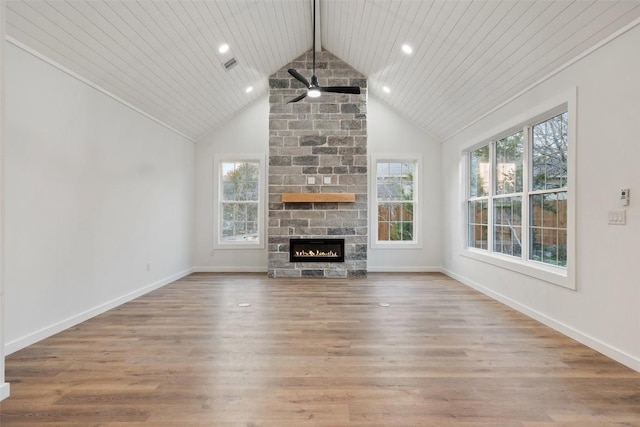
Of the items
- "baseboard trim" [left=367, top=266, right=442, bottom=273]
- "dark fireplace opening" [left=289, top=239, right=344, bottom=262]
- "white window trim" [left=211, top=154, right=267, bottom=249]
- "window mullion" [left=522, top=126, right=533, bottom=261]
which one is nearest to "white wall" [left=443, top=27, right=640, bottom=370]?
"window mullion" [left=522, top=126, right=533, bottom=261]

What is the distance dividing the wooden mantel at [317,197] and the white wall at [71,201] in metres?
2.02

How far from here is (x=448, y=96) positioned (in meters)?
4.57

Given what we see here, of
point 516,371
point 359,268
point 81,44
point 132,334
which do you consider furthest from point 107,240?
point 516,371

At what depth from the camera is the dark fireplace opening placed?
5.70 meters

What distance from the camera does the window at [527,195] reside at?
319 centimetres

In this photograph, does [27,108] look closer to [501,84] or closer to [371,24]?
[371,24]

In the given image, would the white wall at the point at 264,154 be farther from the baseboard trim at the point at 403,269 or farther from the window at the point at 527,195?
the window at the point at 527,195

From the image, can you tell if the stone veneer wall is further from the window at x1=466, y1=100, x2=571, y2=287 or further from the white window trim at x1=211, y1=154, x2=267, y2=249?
the window at x1=466, y1=100, x2=571, y2=287

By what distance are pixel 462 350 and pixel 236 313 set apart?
2.27m

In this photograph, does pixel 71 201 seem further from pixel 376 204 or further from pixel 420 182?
pixel 420 182

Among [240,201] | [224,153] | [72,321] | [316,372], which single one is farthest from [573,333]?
[224,153]

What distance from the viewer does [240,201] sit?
6270 mm

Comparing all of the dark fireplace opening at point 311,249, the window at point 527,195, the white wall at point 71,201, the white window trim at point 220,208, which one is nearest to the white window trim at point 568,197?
the window at point 527,195

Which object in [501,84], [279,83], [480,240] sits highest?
[279,83]
